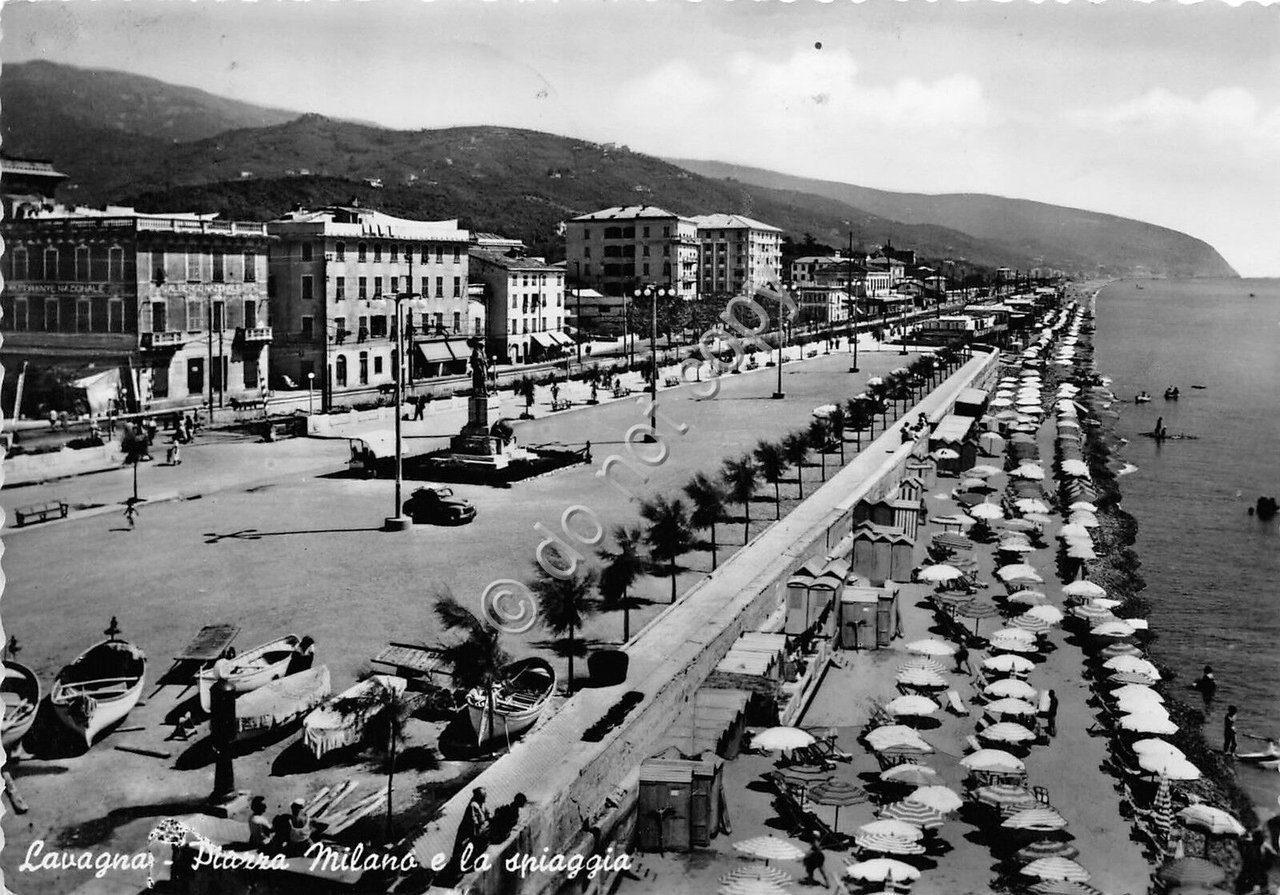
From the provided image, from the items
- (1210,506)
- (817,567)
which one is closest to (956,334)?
(1210,506)

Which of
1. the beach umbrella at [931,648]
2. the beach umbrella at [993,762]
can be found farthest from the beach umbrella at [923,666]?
the beach umbrella at [993,762]

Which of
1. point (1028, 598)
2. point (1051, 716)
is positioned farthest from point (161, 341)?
point (1051, 716)

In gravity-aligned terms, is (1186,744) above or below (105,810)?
below

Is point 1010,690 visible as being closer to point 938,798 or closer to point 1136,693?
point 1136,693

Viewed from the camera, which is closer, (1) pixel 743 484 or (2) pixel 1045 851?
(2) pixel 1045 851

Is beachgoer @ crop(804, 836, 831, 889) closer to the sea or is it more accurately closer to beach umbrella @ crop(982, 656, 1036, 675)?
beach umbrella @ crop(982, 656, 1036, 675)

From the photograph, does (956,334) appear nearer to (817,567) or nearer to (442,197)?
(442,197)

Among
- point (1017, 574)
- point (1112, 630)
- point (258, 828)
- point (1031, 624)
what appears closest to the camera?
point (258, 828)
